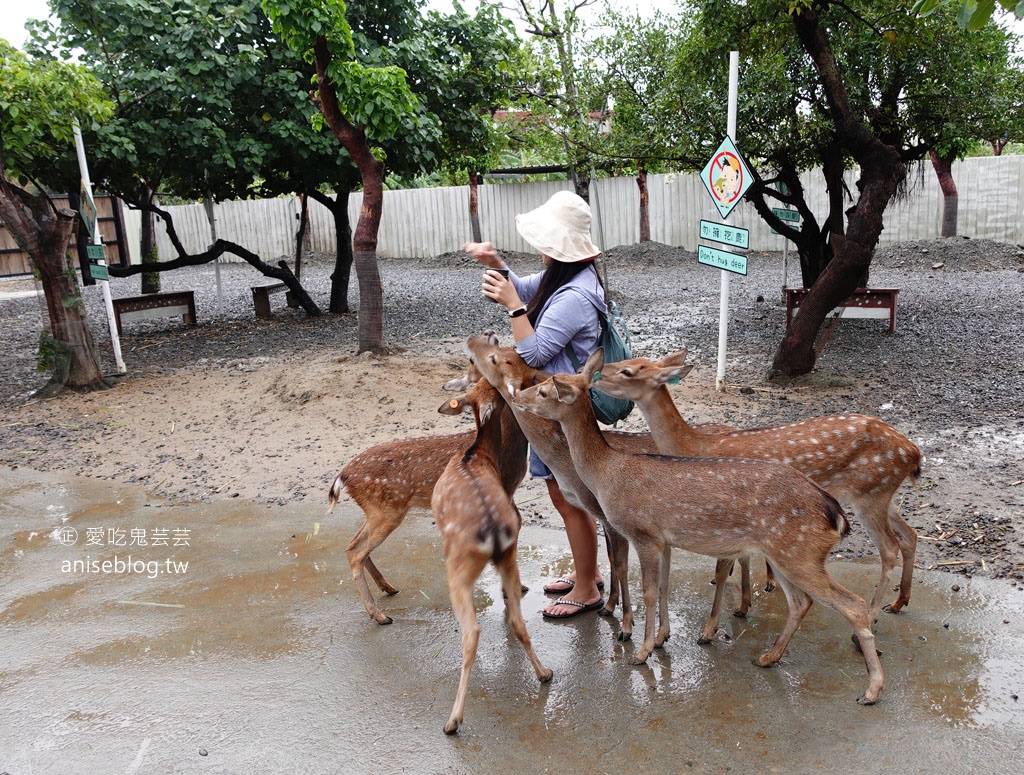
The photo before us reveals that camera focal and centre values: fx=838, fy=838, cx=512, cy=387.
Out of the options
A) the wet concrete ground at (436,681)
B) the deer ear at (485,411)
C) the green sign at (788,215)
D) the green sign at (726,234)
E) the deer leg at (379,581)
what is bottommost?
the wet concrete ground at (436,681)

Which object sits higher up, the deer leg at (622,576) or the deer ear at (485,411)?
the deer ear at (485,411)

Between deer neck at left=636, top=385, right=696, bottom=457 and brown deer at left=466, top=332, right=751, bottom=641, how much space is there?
0.44 m

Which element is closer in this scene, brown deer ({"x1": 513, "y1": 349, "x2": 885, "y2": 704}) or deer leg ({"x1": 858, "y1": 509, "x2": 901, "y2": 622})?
brown deer ({"x1": 513, "y1": 349, "x2": 885, "y2": 704})

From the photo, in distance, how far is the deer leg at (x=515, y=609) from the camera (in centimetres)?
325

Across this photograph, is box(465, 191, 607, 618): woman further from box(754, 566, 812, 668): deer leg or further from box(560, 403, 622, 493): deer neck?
box(754, 566, 812, 668): deer leg

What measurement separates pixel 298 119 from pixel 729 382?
6.43m

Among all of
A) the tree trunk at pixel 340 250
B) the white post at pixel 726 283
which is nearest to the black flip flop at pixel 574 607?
the white post at pixel 726 283

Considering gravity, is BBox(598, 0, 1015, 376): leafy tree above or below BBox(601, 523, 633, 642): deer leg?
above

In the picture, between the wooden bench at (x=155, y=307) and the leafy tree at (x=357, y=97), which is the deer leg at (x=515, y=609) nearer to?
the leafy tree at (x=357, y=97)

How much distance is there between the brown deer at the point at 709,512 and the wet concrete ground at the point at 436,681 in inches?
8.4

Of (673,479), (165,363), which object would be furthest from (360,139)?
(673,479)

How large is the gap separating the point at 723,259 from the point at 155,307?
8.71 meters

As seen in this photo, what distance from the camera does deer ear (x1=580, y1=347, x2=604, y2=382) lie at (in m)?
3.51

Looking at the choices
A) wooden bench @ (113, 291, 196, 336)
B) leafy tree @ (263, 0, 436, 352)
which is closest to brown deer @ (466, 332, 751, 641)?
leafy tree @ (263, 0, 436, 352)
